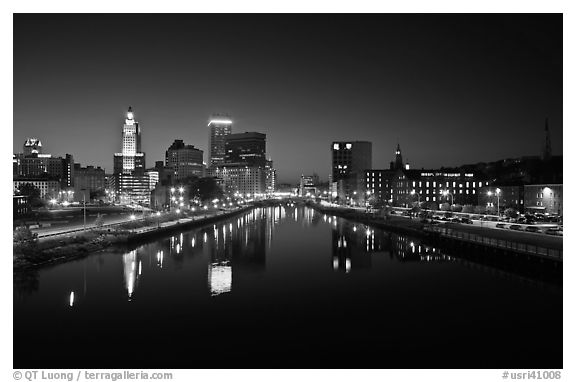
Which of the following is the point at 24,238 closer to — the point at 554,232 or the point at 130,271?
the point at 130,271

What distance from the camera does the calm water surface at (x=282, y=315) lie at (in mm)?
13766

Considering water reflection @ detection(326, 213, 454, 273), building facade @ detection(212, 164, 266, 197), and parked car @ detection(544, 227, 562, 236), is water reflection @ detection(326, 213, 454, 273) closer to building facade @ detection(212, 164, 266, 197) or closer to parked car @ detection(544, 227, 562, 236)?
parked car @ detection(544, 227, 562, 236)

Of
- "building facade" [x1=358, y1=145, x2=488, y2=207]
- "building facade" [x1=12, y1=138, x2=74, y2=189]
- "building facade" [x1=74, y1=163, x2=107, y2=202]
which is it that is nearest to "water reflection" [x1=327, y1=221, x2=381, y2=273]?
"building facade" [x1=358, y1=145, x2=488, y2=207]

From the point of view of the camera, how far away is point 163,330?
52.2 feet

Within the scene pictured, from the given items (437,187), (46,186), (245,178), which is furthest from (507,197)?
(245,178)

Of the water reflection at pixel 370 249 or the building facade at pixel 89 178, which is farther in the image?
the building facade at pixel 89 178

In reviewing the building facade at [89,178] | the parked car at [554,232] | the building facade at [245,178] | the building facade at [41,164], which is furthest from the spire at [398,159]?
the building facade at [89,178]

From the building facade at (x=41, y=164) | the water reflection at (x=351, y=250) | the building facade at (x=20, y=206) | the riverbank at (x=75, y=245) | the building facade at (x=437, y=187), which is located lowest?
the water reflection at (x=351, y=250)

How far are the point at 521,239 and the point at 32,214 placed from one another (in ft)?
190

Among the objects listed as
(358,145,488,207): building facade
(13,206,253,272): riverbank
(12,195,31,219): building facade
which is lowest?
(13,206,253,272): riverbank

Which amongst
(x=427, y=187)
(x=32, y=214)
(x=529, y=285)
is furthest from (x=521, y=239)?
(x=32, y=214)

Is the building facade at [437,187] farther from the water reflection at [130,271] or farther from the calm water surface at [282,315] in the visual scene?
the water reflection at [130,271]

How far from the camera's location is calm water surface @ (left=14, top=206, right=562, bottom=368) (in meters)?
13.8
